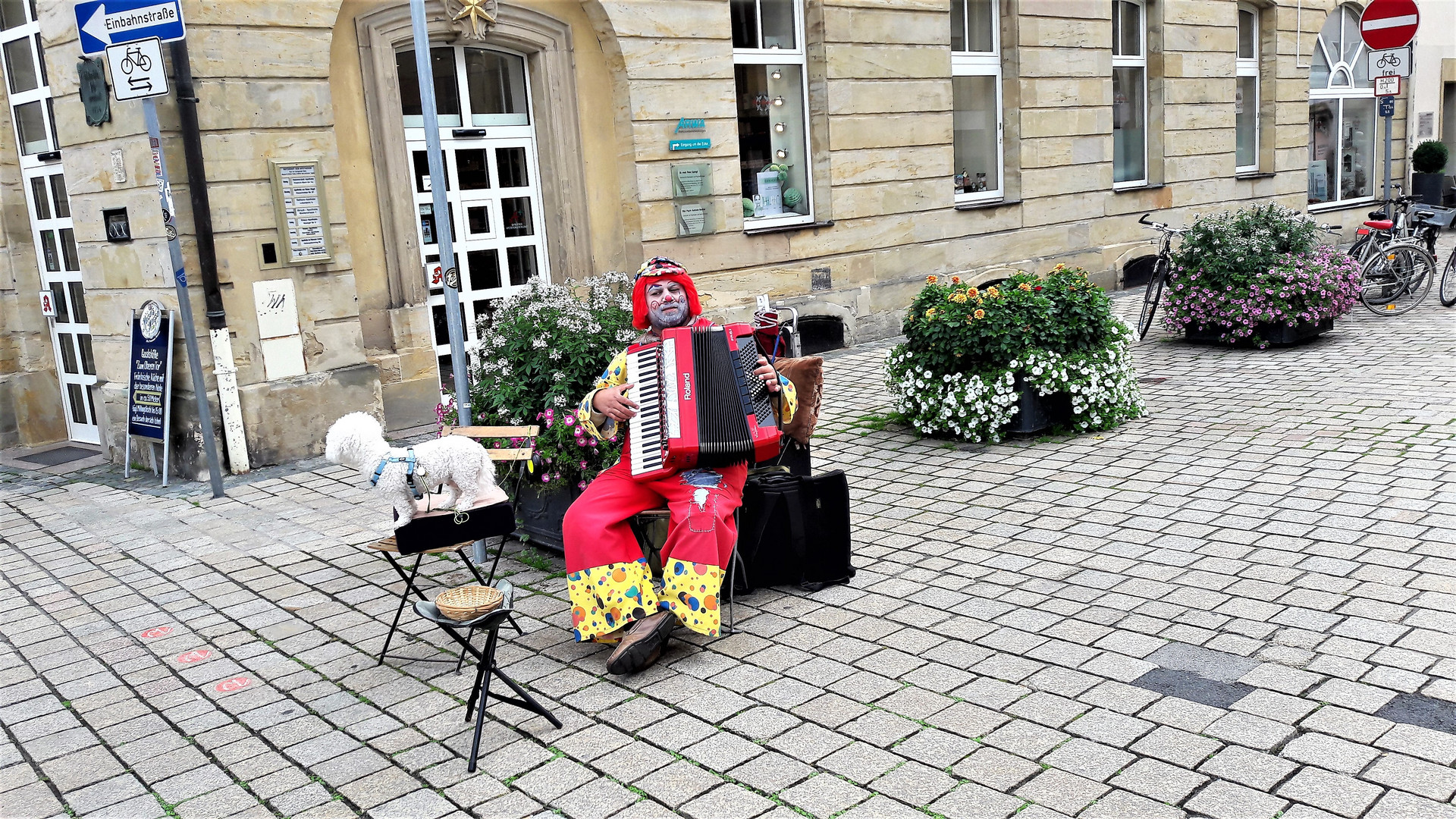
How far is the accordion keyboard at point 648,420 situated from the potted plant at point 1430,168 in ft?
70.3

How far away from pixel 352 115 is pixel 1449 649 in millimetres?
7882

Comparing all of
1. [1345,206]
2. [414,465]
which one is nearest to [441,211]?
[414,465]

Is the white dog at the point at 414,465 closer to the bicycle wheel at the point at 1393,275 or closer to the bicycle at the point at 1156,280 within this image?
the bicycle at the point at 1156,280

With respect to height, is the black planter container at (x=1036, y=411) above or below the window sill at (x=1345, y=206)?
below

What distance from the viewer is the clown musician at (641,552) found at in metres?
4.58

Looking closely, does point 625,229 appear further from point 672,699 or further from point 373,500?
point 672,699

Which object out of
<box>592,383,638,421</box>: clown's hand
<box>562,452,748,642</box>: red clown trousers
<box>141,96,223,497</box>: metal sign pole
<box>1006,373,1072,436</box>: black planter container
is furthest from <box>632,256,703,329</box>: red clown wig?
<box>141,96,223,497</box>: metal sign pole

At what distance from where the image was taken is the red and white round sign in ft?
38.7

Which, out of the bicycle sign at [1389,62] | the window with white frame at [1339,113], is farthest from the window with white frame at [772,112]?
the window with white frame at [1339,113]

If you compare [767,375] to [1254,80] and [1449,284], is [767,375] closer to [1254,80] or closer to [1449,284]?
[1449,284]

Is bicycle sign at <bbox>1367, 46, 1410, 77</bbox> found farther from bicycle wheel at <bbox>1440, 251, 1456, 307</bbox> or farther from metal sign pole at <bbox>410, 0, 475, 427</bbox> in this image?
metal sign pole at <bbox>410, 0, 475, 427</bbox>

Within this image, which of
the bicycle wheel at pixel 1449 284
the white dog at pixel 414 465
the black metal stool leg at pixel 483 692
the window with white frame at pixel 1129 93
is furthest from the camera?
the window with white frame at pixel 1129 93

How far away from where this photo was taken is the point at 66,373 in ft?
31.9

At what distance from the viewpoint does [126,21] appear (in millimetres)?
6836
